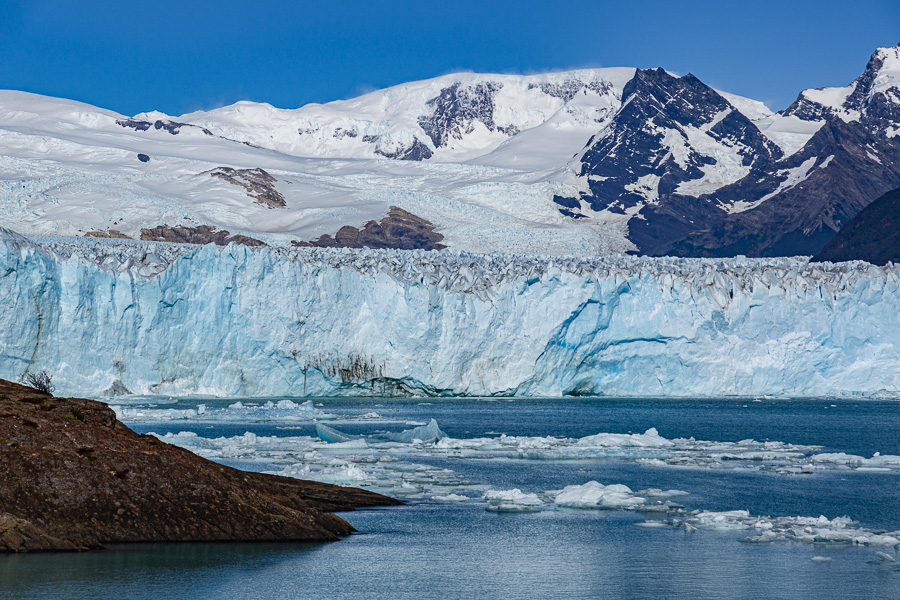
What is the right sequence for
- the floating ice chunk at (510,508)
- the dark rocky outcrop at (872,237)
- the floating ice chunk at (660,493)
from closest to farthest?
the floating ice chunk at (510,508), the floating ice chunk at (660,493), the dark rocky outcrop at (872,237)

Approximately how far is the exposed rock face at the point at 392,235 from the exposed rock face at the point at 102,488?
239ft

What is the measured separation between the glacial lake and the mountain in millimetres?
54776

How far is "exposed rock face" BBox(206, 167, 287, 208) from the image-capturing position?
10269 centimetres

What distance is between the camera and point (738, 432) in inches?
970

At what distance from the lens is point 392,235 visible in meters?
87.9

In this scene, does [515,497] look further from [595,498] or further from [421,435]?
[421,435]

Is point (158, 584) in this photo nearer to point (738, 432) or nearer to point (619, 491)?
point (619, 491)

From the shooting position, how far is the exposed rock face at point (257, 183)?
102688mm

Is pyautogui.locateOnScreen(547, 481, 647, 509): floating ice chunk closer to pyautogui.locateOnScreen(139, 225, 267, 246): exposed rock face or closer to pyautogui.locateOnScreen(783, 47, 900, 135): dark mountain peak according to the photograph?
pyautogui.locateOnScreen(139, 225, 267, 246): exposed rock face

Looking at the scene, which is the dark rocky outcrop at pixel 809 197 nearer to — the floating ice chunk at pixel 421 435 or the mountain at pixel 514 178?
the mountain at pixel 514 178

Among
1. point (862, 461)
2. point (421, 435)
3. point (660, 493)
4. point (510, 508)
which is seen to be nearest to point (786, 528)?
point (660, 493)

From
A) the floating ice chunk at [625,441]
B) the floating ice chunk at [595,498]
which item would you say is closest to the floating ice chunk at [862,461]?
the floating ice chunk at [625,441]

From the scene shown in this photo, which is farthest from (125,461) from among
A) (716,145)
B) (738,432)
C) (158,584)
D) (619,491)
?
(716,145)

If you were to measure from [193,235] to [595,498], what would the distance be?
234 ft
